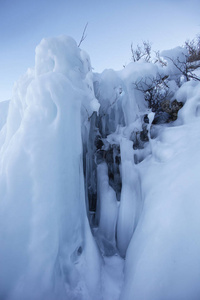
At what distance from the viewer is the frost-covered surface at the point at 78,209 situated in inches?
44.7

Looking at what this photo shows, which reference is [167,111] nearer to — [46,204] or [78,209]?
[78,209]

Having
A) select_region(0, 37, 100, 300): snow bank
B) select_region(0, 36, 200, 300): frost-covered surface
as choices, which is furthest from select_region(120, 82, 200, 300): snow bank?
select_region(0, 37, 100, 300): snow bank

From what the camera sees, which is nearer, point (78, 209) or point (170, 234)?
point (170, 234)

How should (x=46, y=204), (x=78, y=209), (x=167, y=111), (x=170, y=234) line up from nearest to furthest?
(x=170, y=234)
(x=46, y=204)
(x=78, y=209)
(x=167, y=111)

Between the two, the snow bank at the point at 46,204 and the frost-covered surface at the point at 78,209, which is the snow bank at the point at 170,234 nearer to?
the frost-covered surface at the point at 78,209

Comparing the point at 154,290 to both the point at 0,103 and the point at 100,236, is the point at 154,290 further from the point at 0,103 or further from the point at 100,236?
the point at 0,103

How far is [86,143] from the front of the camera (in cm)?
255

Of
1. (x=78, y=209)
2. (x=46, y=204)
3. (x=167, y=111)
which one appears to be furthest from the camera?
(x=167, y=111)

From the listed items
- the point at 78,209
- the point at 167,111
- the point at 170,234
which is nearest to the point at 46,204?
the point at 78,209

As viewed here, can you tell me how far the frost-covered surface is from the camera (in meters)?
1.14

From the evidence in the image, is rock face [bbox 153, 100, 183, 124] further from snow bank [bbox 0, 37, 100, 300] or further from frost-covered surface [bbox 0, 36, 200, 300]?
snow bank [bbox 0, 37, 100, 300]

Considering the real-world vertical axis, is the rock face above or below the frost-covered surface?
above

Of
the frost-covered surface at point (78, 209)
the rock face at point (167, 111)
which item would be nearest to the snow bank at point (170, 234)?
the frost-covered surface at point (78, 209)

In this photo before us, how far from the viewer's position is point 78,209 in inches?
69.2
